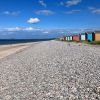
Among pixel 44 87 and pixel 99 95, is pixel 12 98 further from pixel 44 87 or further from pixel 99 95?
pixel 99 95

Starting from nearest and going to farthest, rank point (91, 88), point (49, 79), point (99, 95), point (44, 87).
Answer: point (99, 95) < point (91, 88) < point (44, 87) < point (49, 79)

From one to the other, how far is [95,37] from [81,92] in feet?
238

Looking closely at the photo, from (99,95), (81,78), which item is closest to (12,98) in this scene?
(99,95)

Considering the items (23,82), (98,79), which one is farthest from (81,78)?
(23,82)

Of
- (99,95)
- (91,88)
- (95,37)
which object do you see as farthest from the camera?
(95,37)

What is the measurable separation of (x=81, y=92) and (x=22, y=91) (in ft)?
9.46

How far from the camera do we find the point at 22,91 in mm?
11328

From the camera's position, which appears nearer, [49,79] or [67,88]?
[67,88]

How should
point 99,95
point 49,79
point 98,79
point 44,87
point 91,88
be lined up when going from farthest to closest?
1. point 49,79
2. point 98,79
3. point 44,87
4. point 91,88
5. point 99,95

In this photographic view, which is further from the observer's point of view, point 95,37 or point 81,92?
point 95,37

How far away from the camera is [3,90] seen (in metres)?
11.9

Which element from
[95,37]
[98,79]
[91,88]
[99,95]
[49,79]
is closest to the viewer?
[99,95]

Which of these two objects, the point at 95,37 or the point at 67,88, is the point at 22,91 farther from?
the point at 95,37

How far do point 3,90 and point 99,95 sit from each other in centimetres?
488
